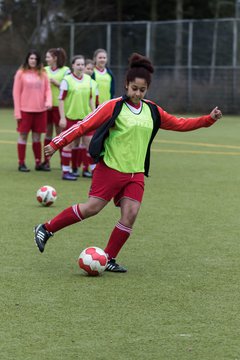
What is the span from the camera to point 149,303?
629 cm

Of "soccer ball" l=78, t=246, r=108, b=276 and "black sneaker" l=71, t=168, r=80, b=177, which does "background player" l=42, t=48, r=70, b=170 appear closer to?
"black sneaker" l=71, t=168, r=80, b=177

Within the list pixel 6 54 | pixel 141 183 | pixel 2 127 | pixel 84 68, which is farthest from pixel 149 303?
pixel 6 54

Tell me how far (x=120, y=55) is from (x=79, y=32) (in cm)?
223

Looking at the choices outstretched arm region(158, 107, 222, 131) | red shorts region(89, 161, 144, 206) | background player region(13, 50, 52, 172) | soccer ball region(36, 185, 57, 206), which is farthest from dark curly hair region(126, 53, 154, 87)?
background player region(13, 50, 52, 172)

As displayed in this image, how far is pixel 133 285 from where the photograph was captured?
6867mm

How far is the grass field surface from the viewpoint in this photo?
5301mm

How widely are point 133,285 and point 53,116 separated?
8472 mm

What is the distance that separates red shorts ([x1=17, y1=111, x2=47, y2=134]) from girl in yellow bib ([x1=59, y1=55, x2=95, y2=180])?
3.25 feet

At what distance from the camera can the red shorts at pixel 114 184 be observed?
729 cm

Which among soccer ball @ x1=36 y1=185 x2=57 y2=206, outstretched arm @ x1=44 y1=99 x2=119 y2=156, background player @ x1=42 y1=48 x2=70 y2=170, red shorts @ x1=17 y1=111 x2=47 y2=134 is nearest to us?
outstretched arm @ x1=44 y1=99 x2=119 y2=156

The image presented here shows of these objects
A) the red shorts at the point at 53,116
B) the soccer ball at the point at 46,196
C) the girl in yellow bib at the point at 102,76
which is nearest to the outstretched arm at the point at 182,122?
the soccer ball at the point at 46,196

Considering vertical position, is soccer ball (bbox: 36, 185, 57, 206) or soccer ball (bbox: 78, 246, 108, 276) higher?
soccer ball (bbox: 78, 246, 108, 276)

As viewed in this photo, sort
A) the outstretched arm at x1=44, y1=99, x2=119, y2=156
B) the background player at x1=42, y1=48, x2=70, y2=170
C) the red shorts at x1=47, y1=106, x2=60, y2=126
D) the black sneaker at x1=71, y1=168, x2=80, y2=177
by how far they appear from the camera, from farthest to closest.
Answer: the red shorts at x1=47, y1=106, x2=60, y2=126 < the background player at x1=42, y1=48, x2=70, y2=170 < the black sneaker at x1=71, y1=168, x2=80, y2=177 < the outstretched arm at x1=44, y1=99, x2=119, y2=156

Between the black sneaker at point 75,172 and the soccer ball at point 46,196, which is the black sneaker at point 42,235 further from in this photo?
the black sneaker at point 75,172
